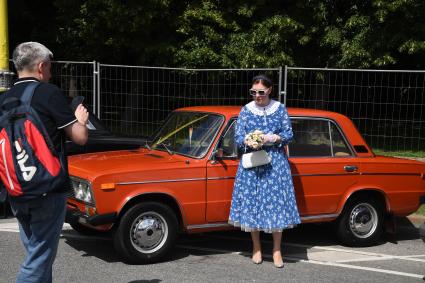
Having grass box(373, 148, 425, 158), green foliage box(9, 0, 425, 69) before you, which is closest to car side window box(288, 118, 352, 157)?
grass box(373, 148, 425, 158)

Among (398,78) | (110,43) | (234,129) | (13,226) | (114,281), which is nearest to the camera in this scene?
(114,281)

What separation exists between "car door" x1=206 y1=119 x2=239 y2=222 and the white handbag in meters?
0.35

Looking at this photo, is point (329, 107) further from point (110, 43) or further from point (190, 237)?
point (110, 43)

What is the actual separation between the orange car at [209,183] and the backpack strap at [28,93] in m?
1.98

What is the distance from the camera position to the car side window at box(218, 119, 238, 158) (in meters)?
6.03

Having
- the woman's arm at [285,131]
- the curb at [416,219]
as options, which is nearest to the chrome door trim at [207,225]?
the woman's arm at [285,131]

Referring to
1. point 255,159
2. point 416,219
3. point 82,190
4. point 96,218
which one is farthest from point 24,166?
point 416,219

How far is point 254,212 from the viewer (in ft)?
18.7

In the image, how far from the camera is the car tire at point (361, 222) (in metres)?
6.59

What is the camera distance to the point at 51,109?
3465mm

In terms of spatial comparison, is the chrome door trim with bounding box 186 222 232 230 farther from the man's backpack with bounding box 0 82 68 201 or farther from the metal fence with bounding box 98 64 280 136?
the metal fence with bounding box 98 64 280 136

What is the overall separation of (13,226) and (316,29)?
11.3 meters

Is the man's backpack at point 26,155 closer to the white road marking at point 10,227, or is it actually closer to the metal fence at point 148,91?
the white road marking at point 10,227

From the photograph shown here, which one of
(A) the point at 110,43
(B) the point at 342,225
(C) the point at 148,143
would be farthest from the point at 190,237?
(A) the point at 110,43
